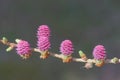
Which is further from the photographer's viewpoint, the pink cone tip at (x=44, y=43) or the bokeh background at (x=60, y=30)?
the bokeh background at (x=60, y=30)

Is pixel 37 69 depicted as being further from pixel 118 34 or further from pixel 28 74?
pixel 118 34

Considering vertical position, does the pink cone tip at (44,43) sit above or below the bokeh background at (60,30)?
below

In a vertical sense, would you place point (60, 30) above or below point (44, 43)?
above

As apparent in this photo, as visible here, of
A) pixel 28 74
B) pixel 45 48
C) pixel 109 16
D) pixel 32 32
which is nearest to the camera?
pixel 45 48

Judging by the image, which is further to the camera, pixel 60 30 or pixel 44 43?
pixel 60 30

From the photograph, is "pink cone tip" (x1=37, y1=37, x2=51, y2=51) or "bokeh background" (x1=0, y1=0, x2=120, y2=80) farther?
"bokeh background" (x1=0, y1=0, x2=120, y2=80)

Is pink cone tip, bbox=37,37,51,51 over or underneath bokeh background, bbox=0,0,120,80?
underneath

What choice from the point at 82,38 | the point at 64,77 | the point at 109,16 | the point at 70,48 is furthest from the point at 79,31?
the point at 70,48

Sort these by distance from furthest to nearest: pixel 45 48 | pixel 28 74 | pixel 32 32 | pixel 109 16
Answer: pixel 109 16 < pixel 32 32 < pixel 28 74 < pixel 45 48
